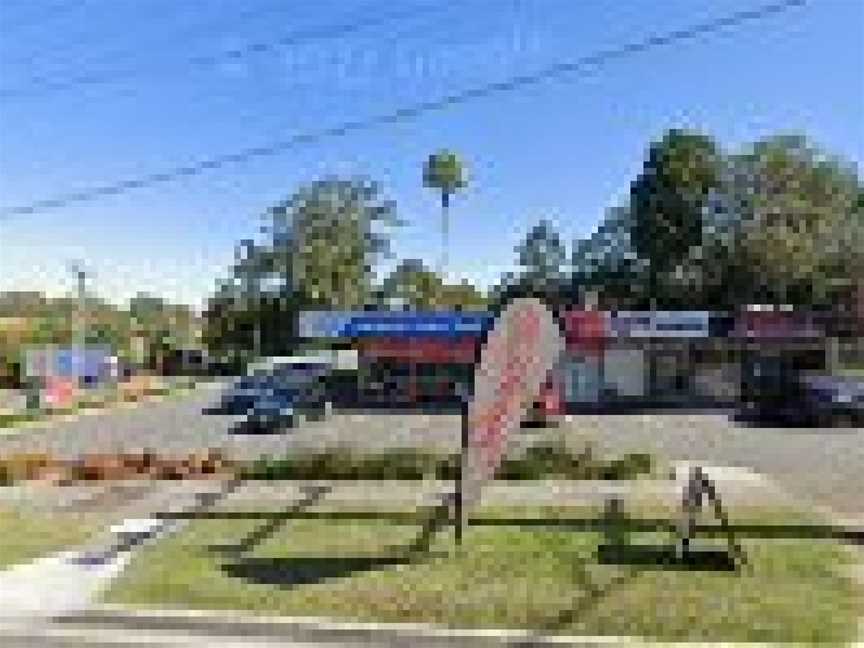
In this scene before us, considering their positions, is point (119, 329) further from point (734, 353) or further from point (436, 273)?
point (734, 353)

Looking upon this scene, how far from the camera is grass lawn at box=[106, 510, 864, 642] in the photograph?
33.9 feet

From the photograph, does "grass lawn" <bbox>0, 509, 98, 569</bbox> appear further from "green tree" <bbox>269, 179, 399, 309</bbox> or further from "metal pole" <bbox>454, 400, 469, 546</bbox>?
"green tree" <bbox>269, 179, 399, 309</bbox>

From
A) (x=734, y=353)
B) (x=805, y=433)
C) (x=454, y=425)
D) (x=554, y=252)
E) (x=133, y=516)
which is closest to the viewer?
(x=133, y=516)

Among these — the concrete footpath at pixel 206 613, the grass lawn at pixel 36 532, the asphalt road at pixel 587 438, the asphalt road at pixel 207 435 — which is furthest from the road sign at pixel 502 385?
the asphalt road at pixel 207 435

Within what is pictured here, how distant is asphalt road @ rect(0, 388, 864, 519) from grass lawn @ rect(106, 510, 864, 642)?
6230mm

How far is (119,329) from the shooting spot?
90.4 metres

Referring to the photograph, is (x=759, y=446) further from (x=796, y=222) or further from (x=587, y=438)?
(x=796, y=222)

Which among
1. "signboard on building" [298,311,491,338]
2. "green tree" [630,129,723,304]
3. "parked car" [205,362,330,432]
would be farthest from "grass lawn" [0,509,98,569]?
"green tree" [630,129,723,304]

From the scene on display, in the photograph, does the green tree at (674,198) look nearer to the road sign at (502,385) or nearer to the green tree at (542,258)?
the green tree at (542,258)

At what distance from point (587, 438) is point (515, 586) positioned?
18589mm

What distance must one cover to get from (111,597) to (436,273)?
7619 cm

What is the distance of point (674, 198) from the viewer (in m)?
68.3

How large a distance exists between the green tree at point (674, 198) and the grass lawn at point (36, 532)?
55.5 metres

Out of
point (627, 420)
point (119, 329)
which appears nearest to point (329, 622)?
point (627, 420)
